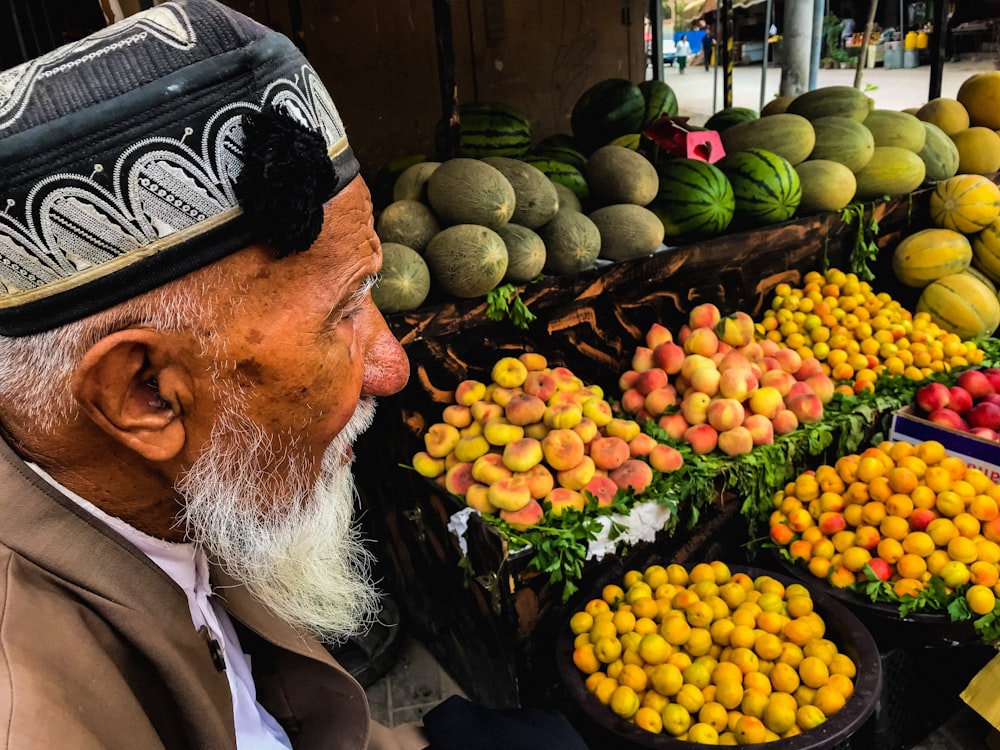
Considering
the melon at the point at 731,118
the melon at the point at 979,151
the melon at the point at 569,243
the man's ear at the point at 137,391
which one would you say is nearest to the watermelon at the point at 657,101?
the melon at the point at 731,118

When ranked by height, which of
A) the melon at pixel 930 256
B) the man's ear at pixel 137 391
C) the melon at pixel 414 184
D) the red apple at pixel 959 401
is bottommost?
the red apple at pixel 959 401

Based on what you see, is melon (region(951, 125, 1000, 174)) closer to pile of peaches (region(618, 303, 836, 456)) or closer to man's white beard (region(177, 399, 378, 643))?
pile of peaches (region(618, 303, 836, 456))

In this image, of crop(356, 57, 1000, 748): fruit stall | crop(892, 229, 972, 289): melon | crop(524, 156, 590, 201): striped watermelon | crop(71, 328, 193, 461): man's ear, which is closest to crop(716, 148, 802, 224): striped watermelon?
crop(356, 57, 1000, 748): fruit stall

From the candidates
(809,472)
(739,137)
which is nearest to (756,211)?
(739,137)

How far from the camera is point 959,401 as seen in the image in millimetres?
3238

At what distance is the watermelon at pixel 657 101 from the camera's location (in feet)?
15.7

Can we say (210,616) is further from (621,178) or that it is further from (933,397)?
(933,397)

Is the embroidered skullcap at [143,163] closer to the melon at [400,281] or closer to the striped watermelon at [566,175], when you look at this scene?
the melon at [400,281]

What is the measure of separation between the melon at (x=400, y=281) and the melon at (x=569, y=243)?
60cm

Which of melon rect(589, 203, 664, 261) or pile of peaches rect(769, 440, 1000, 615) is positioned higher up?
melon rect(589, 203, 664, 261)

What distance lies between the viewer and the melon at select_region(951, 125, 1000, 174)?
4605 millimetres

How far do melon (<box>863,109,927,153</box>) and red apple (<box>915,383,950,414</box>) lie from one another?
178 cm

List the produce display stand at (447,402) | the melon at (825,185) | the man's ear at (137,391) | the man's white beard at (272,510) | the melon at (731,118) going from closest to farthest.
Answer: the man's ear at (137,391)
the man's white beard at (272,510)
the produce display stand at (447,402)
the melon at (825,185)
the melon at (731,118)

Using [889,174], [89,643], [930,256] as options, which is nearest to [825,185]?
[889,174]
